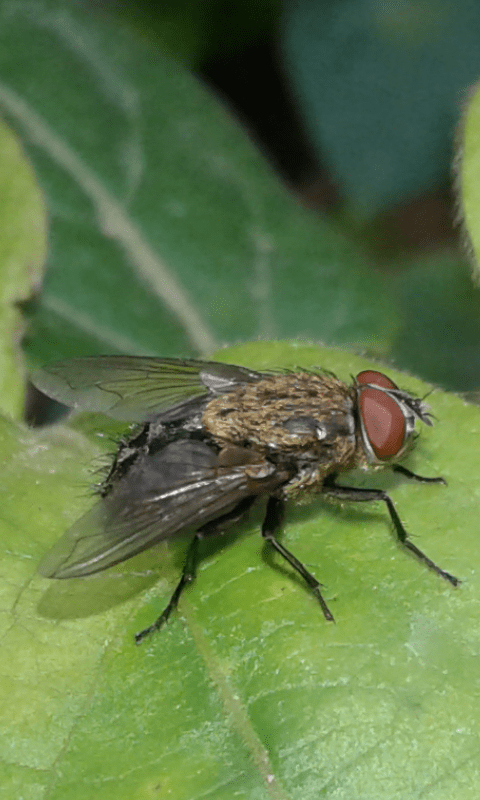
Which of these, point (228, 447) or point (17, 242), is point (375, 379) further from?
point (17, 242)

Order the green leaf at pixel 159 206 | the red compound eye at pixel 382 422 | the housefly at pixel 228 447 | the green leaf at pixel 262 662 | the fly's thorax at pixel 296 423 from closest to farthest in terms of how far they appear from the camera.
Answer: the green leaf at pixel 262 662 < the housefly at pixel 228 447 < the red compound eye at pixel 382 422 < the fly's thorax at pixel 296 423 < the green leaf at pixel 159 206

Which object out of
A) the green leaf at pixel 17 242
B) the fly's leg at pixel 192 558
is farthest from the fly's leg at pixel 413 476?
the green leaf at pixel 17 242

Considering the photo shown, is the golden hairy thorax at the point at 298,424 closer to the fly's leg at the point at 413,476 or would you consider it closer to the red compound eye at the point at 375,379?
the red compound eye at the point at 375,379

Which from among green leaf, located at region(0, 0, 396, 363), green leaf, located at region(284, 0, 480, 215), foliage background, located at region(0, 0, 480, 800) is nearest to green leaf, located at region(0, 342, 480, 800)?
foliage background, located at region(0, 0, 480, 800)

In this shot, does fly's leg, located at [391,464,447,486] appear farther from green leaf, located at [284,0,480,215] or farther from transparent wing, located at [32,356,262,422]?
green leaf, located at [284,0,480,215]

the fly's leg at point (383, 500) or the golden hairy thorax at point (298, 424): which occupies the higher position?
the golden hairy thorax at point (298, 424)

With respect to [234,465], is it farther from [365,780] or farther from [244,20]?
[244,20]
